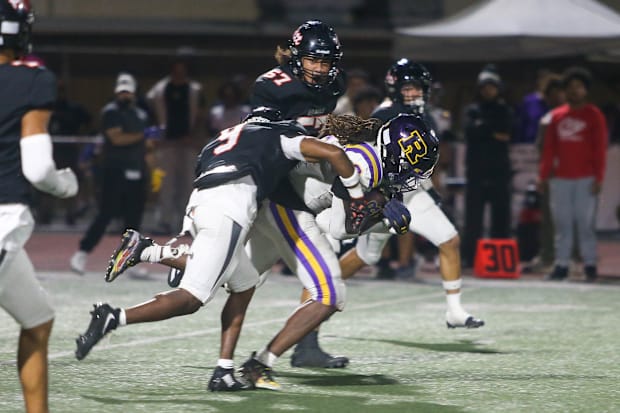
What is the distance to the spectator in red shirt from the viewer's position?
13383mm

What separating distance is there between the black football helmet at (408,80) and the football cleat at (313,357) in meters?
2.33

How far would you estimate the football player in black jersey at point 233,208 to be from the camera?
6.58m

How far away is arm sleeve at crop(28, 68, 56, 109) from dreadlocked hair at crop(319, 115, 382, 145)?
2.21 metres

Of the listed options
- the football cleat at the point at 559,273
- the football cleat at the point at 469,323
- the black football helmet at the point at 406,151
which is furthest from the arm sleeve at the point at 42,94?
the football cleat at the point at 559,273

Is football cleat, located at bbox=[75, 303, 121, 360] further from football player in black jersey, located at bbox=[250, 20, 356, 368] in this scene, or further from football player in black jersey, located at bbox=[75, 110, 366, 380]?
football player in black jersey, located at bbox=[250, 20, 356, 368]

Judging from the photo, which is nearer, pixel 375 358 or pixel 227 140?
pixel 227 140

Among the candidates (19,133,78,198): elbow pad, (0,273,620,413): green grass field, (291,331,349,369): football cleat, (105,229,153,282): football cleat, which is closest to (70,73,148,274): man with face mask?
(0,273,620,413): green grass field

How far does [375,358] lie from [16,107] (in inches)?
143

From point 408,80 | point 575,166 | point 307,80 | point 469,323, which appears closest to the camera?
point 307,80

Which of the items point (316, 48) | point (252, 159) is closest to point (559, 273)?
point (316, 48)

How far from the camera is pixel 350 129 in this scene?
7.26m

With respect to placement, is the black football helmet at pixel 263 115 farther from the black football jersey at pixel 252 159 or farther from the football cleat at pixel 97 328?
the football cleat at pixel 97 328

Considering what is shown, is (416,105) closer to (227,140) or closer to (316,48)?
(316,48)

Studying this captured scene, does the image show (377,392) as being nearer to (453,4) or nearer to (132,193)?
(132,193)
